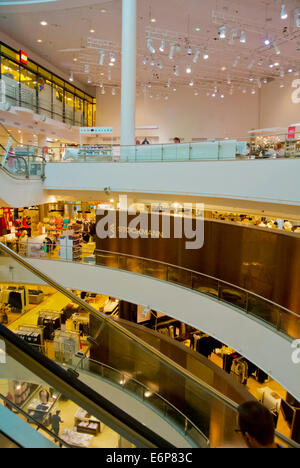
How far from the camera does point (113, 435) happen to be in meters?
1.54

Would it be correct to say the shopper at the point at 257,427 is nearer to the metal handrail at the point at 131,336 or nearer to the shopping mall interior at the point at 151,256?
the shopping mall interior at the point at 151,256

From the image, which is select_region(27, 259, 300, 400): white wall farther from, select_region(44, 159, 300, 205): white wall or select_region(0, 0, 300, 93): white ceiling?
select_region(0, 0, 300, 93): white ceiling

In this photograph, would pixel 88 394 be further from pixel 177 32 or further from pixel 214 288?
pixel 177 32

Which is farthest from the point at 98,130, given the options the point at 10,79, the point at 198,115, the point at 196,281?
the point at 198,115

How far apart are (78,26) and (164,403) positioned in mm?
15524

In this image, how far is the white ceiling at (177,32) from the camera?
40.2ft

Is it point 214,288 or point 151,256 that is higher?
point 151,256

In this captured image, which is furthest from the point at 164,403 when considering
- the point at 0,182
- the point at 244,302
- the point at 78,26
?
the point at 78,26

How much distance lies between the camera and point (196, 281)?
7.93 metres

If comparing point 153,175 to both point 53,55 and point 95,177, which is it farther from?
point 53,55

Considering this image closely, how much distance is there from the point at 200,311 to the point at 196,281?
28.3 inches

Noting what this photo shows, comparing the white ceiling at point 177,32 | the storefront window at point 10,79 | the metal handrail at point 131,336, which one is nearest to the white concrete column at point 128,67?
the white ceiling at point 177,32

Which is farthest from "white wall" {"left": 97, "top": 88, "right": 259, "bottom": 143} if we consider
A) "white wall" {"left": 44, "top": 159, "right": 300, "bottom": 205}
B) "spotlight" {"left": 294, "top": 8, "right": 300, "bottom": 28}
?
"white wall" {"left": 44, "top": 159, "right": 300, "bottom": 205}

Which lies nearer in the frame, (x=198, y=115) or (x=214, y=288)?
(x=214, y=288)
